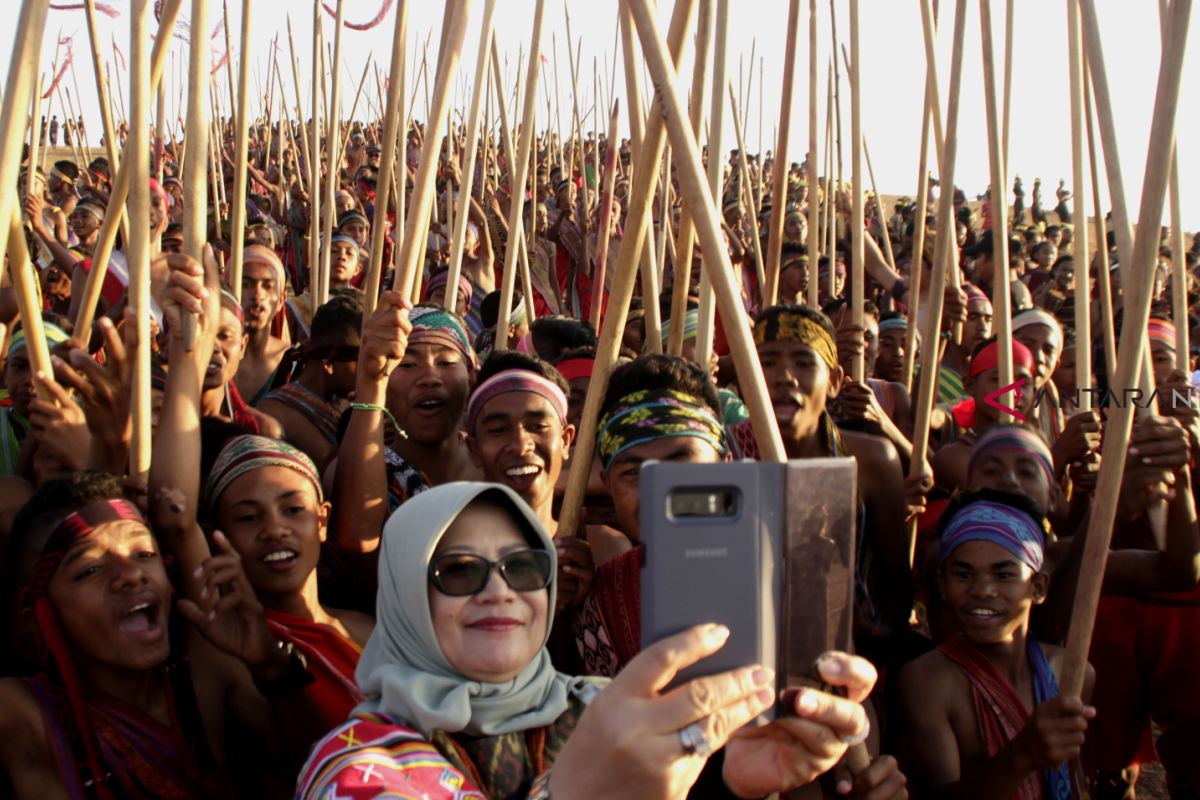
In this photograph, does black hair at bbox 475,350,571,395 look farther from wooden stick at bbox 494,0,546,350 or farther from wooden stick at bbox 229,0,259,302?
wooden stick at bbox 229,0,259,302

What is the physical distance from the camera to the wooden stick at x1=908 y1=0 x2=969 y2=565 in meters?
2.37

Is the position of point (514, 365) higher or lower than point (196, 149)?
lower

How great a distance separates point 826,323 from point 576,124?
24.9 ft

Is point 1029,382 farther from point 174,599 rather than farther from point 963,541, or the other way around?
point 174,599

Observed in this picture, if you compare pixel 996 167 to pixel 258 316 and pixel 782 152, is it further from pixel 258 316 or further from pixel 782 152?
pixel 258 316

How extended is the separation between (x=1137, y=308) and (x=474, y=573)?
109 cm

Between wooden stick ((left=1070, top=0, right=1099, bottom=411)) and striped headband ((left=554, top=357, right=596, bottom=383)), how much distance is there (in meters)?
1.29

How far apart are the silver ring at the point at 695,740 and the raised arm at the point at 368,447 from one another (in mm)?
1313

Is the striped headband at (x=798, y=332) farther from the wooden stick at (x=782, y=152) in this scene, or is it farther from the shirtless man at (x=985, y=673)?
the shirtless man at (x=985, y=673)

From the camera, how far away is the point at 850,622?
1.07 metres

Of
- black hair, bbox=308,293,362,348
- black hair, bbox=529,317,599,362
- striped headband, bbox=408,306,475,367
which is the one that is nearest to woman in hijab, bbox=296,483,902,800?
striped headband, bbox=408,306,475,367

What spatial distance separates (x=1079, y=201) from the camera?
10.2 ft

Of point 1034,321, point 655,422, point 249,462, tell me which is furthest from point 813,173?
point 249,462

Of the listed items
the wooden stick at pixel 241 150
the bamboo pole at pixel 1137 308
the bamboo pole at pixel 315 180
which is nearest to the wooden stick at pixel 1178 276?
the bamboo pole at pixel 1137 308
